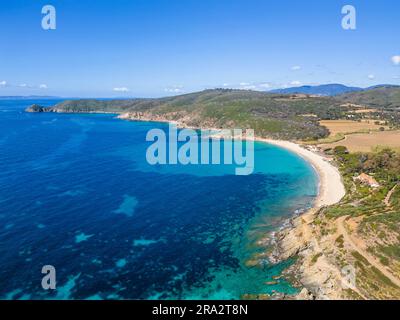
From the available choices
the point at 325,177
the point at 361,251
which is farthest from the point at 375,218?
the point at 325,177

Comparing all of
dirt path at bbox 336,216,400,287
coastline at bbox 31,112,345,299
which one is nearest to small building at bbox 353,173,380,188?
coastline at bbox 31,112,345,299

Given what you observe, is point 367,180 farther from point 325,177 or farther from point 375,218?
point 375,218

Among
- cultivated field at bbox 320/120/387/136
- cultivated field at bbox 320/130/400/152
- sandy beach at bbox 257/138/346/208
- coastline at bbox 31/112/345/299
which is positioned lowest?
coastline at bbox 31/112/345/299

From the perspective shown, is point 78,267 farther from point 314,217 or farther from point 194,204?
point 314,217

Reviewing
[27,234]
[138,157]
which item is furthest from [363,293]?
[138,157]

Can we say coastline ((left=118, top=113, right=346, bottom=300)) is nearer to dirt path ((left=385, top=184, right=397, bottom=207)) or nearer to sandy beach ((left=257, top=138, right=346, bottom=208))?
sandy beach ((left=257, top=138, right=346, bottom=208))

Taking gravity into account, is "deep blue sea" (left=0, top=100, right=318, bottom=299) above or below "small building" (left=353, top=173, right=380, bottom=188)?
below
